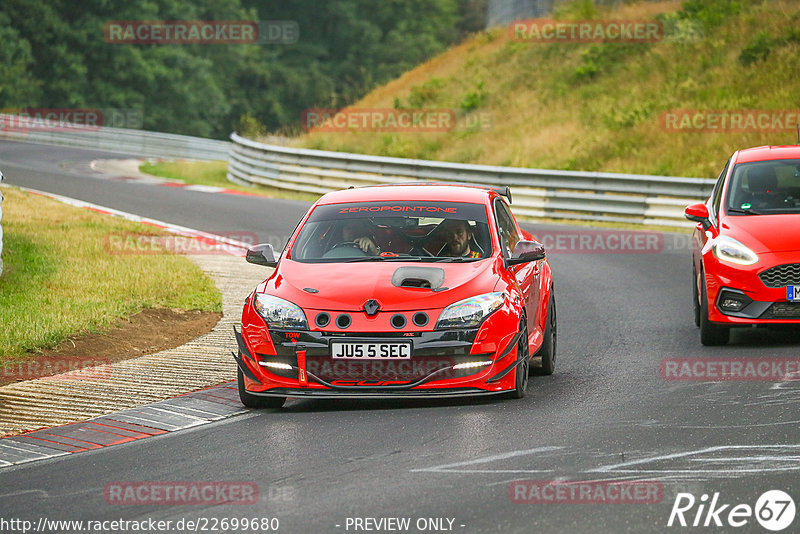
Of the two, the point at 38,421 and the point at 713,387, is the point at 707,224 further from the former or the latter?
the point at 38,421

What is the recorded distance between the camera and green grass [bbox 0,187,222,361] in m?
11.3

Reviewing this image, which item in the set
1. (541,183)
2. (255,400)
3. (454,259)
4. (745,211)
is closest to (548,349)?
(454,259)

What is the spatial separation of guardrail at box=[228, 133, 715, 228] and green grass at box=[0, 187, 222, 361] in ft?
29.0

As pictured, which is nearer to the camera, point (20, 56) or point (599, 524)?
point (599, 524)

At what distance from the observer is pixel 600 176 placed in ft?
80.2

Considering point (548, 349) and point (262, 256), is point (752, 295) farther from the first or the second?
point (262, 256)

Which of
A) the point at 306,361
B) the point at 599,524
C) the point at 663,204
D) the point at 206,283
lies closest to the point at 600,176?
the point at 663,204

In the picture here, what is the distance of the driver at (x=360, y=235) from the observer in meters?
9.30

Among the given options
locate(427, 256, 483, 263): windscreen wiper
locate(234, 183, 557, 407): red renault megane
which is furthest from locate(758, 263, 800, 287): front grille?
locate(427, 256, 483, 263): windscreen wiper

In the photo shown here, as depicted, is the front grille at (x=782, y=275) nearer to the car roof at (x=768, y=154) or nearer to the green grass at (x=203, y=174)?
the car roof at (x=768, y=154)

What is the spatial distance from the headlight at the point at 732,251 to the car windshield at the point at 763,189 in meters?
0.57

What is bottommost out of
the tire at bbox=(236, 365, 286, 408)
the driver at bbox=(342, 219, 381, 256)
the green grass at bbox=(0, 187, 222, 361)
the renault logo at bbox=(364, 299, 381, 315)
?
the green grass at bbox=(0, 187, 222, 361)

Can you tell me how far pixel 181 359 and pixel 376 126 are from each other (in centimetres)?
2693

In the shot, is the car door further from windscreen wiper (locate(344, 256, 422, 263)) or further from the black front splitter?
the black front splitter
